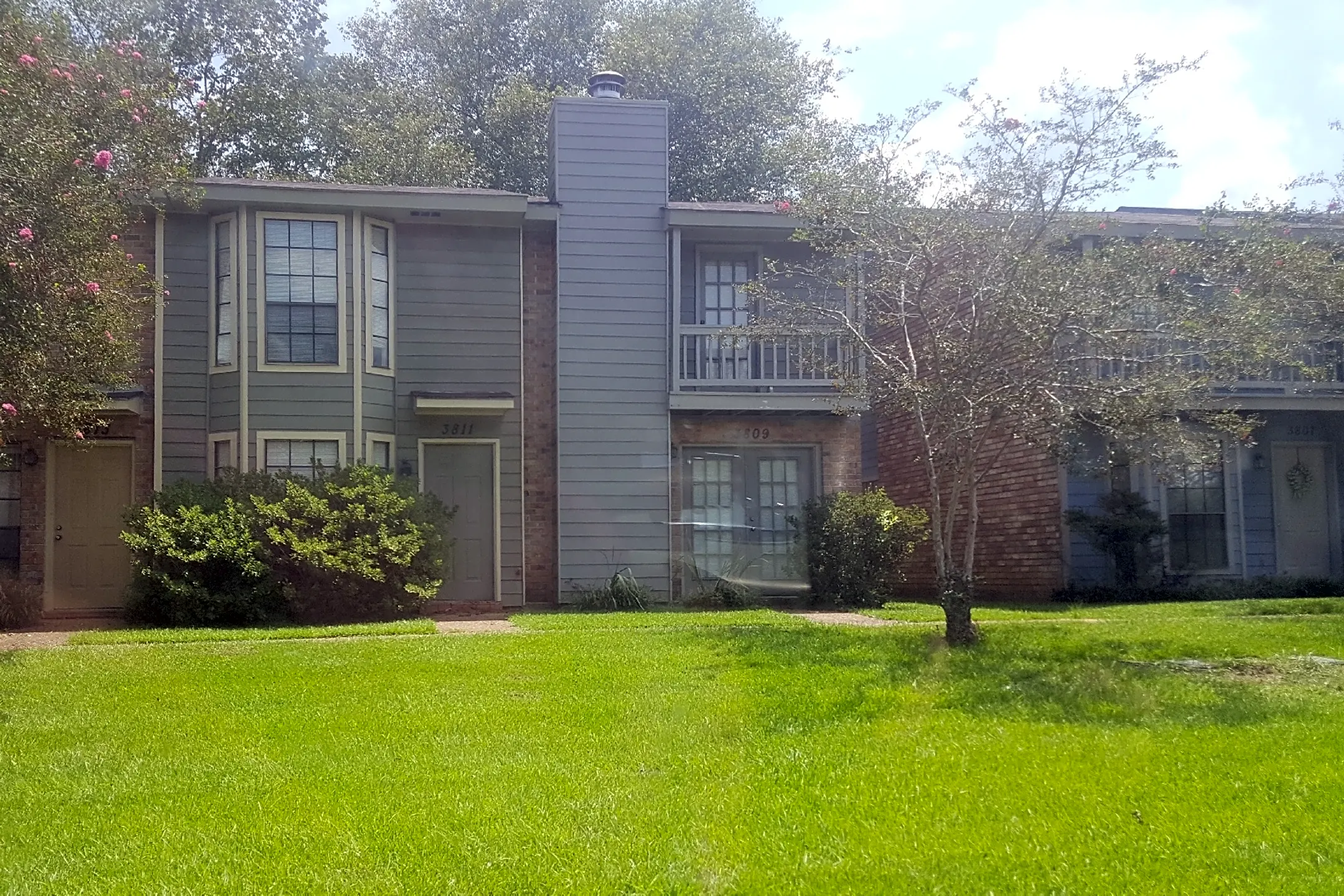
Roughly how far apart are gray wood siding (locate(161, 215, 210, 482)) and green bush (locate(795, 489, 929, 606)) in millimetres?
7153

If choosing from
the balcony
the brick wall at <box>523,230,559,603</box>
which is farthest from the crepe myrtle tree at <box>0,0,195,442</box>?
the balcony

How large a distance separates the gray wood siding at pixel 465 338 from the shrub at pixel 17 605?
4.19m

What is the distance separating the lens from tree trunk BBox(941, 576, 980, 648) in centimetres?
989

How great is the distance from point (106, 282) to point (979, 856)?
29.3 ft

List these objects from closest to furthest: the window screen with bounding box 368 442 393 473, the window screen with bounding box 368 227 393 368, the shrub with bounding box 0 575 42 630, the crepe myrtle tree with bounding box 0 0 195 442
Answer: the crepe myrtle tree with bounding box 0 0 195 442, the shrub with bounding box 0 575 42 630, the window screen with bounding box 368 442 393 473, the window screen with bounding box 368 227 393 368

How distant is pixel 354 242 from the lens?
14.8 meters

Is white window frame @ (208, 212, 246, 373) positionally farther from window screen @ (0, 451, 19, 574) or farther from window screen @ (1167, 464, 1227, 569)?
window screen @ (1167, 464, 1227, 569)

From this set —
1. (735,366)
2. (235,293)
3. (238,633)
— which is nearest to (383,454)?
(235,293)

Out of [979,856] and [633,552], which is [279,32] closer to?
[633,552]

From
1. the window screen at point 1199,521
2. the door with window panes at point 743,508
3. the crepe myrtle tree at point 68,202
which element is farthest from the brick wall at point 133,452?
the window screen at point 1199,521

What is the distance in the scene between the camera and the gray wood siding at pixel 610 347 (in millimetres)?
15516

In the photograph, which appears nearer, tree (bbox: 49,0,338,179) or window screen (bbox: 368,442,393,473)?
window screen (bbox: 368,442,393,473)

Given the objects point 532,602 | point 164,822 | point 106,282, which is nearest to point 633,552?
point 532,602

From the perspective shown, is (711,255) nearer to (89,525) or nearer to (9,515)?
(89,525)
